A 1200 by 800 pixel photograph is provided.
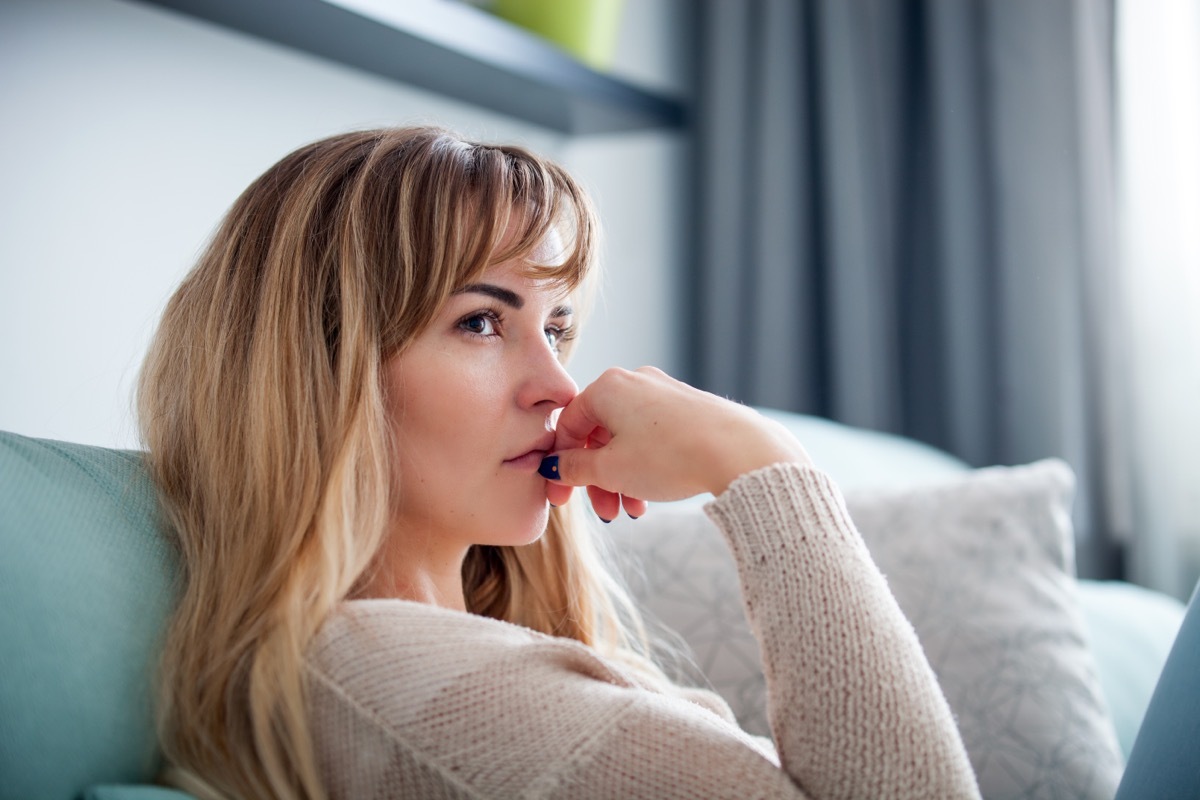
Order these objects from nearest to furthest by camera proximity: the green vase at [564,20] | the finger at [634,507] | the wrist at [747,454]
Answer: the wrist at [747,454], the finger at [634,507], the green vase at [564,20]

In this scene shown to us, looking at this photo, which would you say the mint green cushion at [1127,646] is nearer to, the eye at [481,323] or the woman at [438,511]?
the woman at [438,511]

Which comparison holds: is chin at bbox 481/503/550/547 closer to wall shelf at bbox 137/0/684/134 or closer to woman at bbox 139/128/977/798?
woman at bbox 139/128/977/798

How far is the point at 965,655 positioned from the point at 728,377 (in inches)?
49.2

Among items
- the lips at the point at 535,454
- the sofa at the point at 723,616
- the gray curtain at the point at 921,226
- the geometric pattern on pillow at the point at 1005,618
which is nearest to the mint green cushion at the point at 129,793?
the sofa at the point at 723,616

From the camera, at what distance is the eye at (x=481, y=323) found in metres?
0.99

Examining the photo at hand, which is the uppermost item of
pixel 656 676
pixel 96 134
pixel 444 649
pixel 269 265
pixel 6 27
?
pixel 6 27

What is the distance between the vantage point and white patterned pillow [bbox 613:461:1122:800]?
1280 mm

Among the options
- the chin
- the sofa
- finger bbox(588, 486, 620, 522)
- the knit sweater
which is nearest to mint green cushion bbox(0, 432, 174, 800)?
the sofa

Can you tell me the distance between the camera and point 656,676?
1.23 meters

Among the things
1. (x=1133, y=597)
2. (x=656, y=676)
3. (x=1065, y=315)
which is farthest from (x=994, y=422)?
(x=656, y=676)

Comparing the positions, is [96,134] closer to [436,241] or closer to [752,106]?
[436,241]

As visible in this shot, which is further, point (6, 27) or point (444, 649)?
point (6, 27)

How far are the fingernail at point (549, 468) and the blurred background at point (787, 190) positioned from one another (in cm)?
68

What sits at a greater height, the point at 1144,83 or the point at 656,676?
the point at 1144,83
